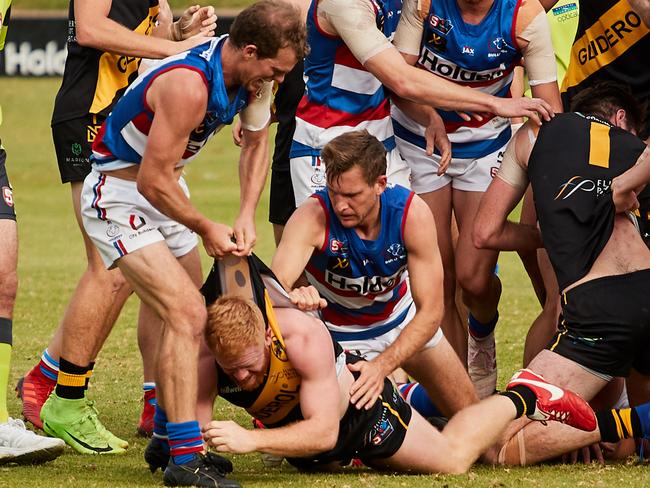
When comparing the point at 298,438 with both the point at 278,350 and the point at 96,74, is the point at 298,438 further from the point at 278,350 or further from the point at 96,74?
the point at 96,74

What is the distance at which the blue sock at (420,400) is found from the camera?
6344 mm

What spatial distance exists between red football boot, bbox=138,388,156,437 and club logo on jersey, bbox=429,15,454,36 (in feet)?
7.86

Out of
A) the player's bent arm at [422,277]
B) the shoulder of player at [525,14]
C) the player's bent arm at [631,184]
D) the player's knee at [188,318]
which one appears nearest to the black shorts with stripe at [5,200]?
the player's knee at [188,318]

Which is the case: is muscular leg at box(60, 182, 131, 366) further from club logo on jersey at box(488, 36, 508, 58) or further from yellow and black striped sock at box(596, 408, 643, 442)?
yellow and black striped sock at box(596, 408, 643, 442)

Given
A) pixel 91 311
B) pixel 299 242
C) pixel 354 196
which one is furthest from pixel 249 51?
pixel 91 311

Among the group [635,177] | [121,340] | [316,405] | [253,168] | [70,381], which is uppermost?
[635,177]

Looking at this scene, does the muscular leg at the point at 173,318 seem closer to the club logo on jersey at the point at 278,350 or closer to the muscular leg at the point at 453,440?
the club logo on jersey at the point at 278,350

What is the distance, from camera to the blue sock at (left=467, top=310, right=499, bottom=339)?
6996mm

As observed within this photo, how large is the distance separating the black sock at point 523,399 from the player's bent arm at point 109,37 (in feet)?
7.63

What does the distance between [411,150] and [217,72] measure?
6.58 ft

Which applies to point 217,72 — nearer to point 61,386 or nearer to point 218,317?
point 218,317

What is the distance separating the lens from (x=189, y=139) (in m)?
5.51

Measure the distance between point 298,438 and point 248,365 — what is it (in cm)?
35

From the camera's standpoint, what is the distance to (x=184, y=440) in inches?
199
